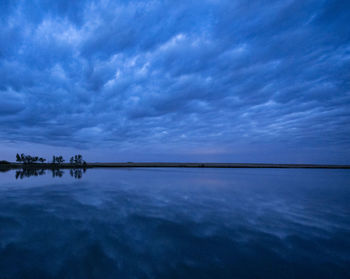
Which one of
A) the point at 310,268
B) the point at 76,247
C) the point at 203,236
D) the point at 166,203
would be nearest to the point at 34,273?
the point at 76,247

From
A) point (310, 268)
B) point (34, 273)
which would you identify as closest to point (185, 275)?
point (310, 268)

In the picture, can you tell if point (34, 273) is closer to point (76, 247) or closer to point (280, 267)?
point (76, 247)

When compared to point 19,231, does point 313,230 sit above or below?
below

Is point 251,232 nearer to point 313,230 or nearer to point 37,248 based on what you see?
point 313,230

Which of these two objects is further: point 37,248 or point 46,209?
point 46,209

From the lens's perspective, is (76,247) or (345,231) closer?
(76,247)

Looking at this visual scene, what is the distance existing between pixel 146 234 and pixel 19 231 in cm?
772

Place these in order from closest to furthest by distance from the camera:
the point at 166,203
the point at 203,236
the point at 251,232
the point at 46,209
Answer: the point at 203,236 < the point at 251,232 < the point at 46,209 < the point at 166,203

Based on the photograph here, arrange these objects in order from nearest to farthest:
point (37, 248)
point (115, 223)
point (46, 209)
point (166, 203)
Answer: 1. point (37, 248)
2. point (115, 223)
3. point (46, 209)
4. point (166, 203)

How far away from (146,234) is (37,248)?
539 cm

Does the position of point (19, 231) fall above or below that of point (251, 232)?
above

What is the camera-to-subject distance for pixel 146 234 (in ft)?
33.1

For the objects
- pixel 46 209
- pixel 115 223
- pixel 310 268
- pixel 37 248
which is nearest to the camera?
pixel 310 268

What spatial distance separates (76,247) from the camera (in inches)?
328
